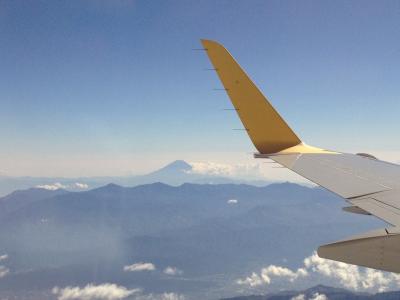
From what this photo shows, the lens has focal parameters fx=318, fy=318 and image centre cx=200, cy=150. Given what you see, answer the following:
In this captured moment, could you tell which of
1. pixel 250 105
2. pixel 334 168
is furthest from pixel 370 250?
pixel 334 168

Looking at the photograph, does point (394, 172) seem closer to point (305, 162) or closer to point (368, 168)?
point (368, 168)

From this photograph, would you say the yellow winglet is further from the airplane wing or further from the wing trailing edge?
the wing trailing edge

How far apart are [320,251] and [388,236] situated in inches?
28.8

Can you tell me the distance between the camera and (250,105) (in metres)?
7.50

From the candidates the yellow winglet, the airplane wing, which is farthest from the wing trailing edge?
the yellow winglet

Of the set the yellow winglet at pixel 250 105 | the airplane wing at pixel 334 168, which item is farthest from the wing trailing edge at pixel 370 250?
the yellow winglet at pixel 250 105

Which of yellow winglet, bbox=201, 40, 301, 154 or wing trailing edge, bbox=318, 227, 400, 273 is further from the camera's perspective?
yellow winglet, bbox=201, 40, 301, 154

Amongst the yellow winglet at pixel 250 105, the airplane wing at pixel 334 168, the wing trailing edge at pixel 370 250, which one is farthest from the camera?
the yellow winglet at pixel 250 105

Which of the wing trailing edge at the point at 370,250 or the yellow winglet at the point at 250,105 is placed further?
the yellow winglet at the point at 250,105

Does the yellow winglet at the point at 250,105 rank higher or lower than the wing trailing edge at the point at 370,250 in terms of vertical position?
higher

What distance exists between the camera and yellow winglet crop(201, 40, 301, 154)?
6.98 metres

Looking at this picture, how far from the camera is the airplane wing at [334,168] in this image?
3396mm

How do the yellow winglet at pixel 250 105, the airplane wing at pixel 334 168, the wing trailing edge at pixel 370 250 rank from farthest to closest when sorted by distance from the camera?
the yellow winglet at pixel 250 105 < the airplane wing at pixel 334 168 < the wing trailing edge at pixel 370 250

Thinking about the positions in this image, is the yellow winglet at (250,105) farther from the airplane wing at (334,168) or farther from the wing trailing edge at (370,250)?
the wing trailing edge at (370,250)
